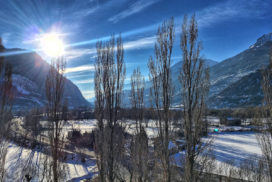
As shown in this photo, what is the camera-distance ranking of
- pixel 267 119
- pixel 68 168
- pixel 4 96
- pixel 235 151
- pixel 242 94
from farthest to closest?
1. pixel 242 94
2. pixel 235 151
3. pixel 68 168
4. pixel 267 119
5. pixel 4 96

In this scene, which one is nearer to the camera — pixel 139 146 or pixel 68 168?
pixel 139 146

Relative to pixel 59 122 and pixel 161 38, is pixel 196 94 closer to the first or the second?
pixel 161 38

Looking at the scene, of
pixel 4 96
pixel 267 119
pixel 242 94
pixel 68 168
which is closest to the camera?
pixel 4 96

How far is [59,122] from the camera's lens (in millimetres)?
5949

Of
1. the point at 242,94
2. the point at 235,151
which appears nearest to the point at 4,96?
the point at 235,151

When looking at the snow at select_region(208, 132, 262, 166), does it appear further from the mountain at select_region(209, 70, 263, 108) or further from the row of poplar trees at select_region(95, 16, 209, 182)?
the mountain at select_region(209, 70, 263, 108)

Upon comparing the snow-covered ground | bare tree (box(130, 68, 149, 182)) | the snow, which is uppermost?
bare tree (box(130, 68, 149, 182))

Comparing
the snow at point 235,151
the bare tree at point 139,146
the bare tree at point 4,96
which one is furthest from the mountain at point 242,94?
the bare tree at point 4,96

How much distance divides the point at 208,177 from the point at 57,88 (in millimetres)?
10237

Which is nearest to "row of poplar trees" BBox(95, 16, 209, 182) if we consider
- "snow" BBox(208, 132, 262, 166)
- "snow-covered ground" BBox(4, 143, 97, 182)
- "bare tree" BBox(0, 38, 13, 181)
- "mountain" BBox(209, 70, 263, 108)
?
"bare tree" BBox(0, 38, 13, 181)

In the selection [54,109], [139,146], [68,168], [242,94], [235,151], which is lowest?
[235,151]

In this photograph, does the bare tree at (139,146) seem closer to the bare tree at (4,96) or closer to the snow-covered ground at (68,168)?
the bare tree at (4,96)

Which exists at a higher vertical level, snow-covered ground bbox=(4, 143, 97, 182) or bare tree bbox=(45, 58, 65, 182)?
bare tree bbox=(45, 58, 65, 182)

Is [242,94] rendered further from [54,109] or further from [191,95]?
[54,109]
